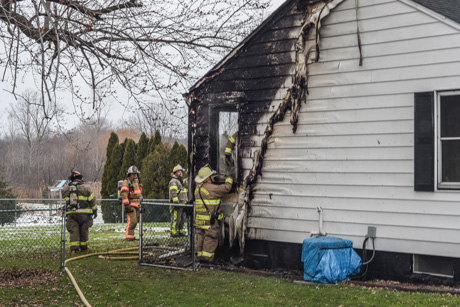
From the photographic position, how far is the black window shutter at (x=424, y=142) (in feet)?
25.0

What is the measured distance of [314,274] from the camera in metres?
8.05

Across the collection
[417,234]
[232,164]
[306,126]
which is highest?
[306,126]

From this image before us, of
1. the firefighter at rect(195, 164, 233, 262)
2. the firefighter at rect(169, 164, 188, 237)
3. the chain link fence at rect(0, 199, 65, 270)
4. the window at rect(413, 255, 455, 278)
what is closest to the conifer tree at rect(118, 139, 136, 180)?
the chain link fence at rect(0, 199, 65, 270)

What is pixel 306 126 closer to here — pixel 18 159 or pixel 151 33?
pixel 151 33

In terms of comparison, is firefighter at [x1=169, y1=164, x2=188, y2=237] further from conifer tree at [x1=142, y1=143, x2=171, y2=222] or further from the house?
conifer tree at [x1=142, y1=143, x2=171, y2=222]

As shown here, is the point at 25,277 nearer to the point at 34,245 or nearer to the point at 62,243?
the point at 62,243

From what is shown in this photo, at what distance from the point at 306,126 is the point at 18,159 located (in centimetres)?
5278

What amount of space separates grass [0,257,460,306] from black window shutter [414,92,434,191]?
1691 millimetres

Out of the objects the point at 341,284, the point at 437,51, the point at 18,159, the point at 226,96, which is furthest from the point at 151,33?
the point at 18,159

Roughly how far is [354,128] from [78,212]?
6826 mm

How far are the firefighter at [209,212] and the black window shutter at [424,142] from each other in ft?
11.6

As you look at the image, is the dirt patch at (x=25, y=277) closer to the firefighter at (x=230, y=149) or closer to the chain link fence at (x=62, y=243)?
the chain link fence at (x=62, y=243)

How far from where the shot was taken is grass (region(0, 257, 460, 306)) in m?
6.84

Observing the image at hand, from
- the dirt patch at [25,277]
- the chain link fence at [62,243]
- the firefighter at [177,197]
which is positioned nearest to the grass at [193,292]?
the dirt patch at [25,277]
